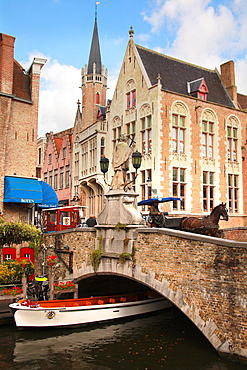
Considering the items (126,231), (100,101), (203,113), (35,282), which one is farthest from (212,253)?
(100,101)

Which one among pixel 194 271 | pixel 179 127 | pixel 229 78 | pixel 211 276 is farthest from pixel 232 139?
pixel 211 276

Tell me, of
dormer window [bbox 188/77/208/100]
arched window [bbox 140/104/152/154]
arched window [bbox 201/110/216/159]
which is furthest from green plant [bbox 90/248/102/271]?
dormer window [bbox 188/77/208/100]

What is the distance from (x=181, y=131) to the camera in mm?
25547

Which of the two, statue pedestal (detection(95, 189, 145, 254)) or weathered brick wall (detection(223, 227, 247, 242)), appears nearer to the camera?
statue pedestal (detection(95, 189, 145, 254))

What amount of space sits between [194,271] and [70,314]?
5.86 meters

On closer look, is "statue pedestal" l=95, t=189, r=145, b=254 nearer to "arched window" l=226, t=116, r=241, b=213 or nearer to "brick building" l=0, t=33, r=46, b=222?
"brick building" l=0, t=33, r=46, b=222

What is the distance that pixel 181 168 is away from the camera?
25.1 metres

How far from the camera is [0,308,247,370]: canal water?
10.0 metres

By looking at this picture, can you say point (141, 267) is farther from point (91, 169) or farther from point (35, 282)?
point (91, 169)

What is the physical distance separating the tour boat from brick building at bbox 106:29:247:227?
864 centimetres

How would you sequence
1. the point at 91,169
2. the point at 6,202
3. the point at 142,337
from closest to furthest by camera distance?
1. the point at 142,337
2. the point at 6,202
3. the point at 91,169

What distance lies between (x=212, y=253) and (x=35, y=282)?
320 inches

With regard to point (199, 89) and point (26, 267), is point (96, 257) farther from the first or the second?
point (199, 89)

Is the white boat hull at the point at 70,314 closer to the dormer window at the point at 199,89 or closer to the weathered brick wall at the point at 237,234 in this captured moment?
the weathered brick wall at the point at 237,234
